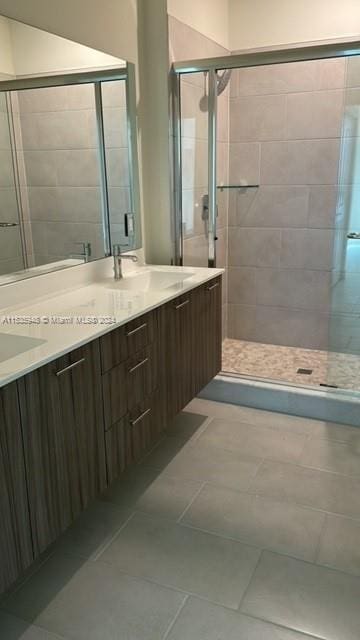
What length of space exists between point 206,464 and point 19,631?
1.16 metres

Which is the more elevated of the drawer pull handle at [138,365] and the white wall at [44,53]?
the white wall at [44,53]

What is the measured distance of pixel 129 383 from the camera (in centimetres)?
207

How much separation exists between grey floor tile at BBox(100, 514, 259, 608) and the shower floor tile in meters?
1.41

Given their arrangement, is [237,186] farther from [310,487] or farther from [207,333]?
[310,487]

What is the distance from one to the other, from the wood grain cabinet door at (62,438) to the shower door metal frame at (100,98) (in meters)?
0.81

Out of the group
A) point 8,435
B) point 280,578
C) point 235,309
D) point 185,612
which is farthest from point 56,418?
point 235,309

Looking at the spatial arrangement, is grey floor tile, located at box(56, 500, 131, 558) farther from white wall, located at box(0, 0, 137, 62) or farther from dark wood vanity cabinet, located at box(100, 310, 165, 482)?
white wall, located at box(0, 0, 137, 62)

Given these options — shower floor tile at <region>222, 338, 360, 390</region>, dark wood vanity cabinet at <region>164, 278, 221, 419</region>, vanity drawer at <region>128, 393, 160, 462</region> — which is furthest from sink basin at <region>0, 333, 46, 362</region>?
shower floor tile at <region>222, 338, 360, 390</region>

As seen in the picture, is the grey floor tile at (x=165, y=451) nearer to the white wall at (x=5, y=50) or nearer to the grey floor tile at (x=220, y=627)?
the grey floor tile at (x=220, y=627)

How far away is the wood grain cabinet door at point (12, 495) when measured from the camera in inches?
56.7

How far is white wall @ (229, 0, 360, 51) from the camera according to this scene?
3252mm

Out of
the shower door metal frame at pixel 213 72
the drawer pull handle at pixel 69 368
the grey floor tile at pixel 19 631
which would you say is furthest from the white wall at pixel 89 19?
the grey floor tile at pixel 19 631

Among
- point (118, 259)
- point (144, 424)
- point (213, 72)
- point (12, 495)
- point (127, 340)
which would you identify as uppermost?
point (213, 72)

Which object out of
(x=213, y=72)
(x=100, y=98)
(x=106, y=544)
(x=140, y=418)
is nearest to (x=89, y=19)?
(x=100, y=98)
